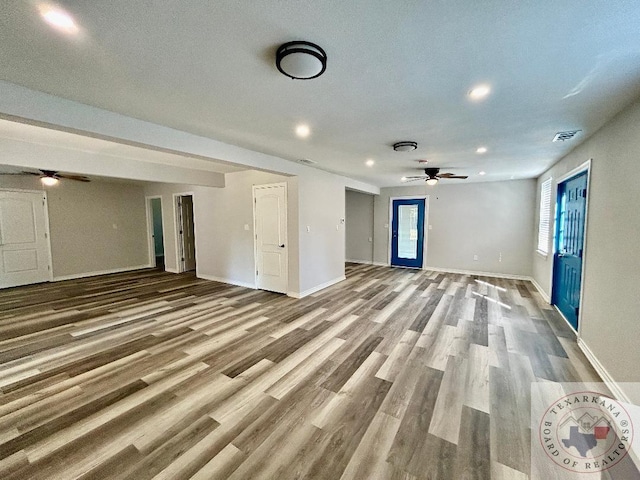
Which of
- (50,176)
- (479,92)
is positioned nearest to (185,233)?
(50,176)

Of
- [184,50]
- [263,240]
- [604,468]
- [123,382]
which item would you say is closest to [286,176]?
[263,240]

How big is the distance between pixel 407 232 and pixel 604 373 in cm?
556

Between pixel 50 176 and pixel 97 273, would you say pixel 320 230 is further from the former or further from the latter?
pixel 97 273

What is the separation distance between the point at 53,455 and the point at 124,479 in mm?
584

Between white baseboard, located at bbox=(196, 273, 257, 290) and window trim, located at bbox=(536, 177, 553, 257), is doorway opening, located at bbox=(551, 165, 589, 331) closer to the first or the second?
window trim, located at bbox=(536, 177, 553, 257)

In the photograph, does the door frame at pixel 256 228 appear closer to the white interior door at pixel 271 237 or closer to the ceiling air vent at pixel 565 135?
the white interior door at pixel 271 237

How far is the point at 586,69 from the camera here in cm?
168

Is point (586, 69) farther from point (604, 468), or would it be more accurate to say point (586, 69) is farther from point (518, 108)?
point (604, 468)

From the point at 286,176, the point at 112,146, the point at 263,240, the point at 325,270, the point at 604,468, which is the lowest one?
the point at 604,468

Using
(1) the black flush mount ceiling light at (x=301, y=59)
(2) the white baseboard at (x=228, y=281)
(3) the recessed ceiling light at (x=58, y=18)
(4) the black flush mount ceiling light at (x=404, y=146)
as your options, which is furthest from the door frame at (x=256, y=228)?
(3) the recessed ceiling light at (x=58, y=18)

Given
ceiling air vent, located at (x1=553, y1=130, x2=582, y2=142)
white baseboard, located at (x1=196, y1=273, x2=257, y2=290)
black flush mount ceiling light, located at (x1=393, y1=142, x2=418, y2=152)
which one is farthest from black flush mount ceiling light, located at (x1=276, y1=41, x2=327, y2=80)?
white baseboard, located at (x1=196, y1=273, x2=257, y2=290)

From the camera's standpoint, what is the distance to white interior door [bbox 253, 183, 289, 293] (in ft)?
16.6

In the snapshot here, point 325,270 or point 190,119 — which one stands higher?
point 190,119

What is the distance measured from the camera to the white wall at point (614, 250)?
2023mm
